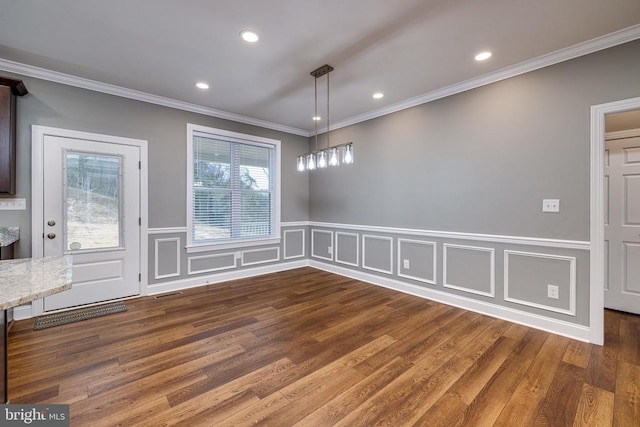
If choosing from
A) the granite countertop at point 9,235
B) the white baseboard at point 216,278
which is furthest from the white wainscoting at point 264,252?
the granite countertop at point 9,235

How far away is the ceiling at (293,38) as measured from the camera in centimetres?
208

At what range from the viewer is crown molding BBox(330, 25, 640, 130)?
7.74 ft

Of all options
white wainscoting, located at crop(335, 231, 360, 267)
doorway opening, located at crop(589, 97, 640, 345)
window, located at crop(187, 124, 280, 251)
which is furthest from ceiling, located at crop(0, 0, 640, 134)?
white wainscoting, located at crop(335, 231, 360, 267)

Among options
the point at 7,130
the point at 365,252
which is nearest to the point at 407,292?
the point at 365,252

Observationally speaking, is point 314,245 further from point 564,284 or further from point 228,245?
point 564,284

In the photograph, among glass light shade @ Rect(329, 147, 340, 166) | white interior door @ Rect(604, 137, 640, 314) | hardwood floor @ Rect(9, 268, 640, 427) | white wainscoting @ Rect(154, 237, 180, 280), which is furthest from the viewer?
white wainscoting @ Rect(154, 237, 180, 280)

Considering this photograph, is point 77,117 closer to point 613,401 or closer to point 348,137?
point 348,137

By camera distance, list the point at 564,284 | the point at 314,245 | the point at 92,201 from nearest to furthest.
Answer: the point at 564,284, the point at 92,201, the point at 314,245

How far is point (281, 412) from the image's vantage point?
67.1 inches

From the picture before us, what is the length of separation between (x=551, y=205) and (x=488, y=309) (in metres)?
1.30

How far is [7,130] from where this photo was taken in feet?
8.95

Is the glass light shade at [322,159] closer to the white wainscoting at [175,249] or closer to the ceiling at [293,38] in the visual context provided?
the ceiling at [293,38]

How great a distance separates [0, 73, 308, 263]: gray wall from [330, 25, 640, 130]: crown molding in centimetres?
247

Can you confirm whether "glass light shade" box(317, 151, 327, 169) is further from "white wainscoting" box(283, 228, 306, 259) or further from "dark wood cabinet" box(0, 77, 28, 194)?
"dark wood cabinet" box(0, 77, 28, 194)
